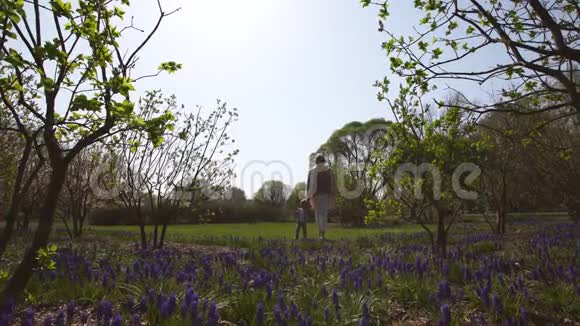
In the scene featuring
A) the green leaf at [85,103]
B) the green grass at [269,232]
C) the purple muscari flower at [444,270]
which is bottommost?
the green grass at [269,232]

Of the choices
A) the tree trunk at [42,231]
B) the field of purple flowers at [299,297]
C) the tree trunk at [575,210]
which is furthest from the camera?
the tree trunk at [575,210]

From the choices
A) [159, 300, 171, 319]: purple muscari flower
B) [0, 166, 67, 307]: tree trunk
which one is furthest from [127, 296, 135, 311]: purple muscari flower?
[0, 166, 67, 307]: tree trunk

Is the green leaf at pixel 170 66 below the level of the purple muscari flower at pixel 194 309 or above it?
above

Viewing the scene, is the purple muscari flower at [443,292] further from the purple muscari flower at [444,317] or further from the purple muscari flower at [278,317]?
the purple muscari flower at [278,317]

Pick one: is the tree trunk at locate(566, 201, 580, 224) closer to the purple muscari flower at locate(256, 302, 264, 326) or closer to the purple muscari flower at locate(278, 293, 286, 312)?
the purple muscari flower at locate(278, 293, 286, 312)

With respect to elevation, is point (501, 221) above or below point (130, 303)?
above

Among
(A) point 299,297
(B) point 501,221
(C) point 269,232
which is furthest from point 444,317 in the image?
(C) point 269,232

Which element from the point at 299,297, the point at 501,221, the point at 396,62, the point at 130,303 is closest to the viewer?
the point at 130,303

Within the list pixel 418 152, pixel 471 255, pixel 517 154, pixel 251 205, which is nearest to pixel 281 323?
pixel 471 255

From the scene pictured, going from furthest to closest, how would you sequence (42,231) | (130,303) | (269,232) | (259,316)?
(269,232)
(130,303)
(42,231)
(259,316)

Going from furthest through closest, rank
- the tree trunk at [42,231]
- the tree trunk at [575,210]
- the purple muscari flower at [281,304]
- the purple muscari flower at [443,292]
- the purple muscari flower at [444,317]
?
the tree trunk at [575,210] < the purple muscari flower at [443,292] < the tree trunk at [42,231] < the purple muscari flower at [281,304] < the purple muscari flower at [444,317]

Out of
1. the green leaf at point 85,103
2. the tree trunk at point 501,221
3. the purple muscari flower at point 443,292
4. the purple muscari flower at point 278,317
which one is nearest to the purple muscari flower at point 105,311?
the purple muscari flower at point 278,317

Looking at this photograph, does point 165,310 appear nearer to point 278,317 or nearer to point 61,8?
point 278,317

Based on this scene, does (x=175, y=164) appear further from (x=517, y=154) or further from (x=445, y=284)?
(x=517, y=154)
